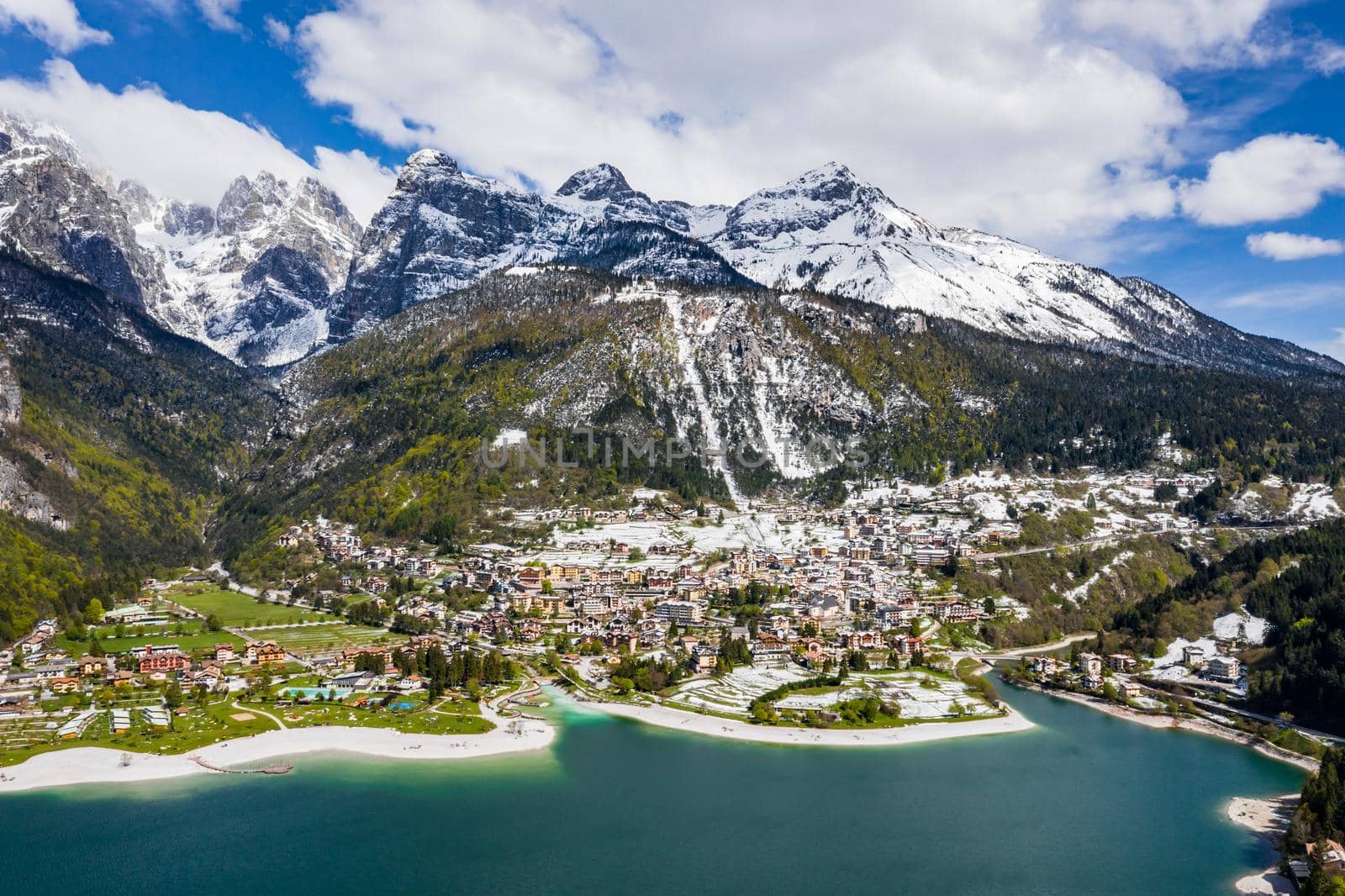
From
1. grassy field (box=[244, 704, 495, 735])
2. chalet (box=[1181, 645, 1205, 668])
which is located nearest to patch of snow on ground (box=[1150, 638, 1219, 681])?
chalet (box=[1181, 645, 1205, 668])

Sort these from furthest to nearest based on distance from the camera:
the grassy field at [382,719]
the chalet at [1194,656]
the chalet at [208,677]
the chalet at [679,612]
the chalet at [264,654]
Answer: the chalet at [679,612] < the chalet at [1194,656] < the chalet at [264,654] < the chalet at [208,677] < the grassy field at [382,719]

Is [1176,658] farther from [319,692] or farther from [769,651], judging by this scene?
[319,692]

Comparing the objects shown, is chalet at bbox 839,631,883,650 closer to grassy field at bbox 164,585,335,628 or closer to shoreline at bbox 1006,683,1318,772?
shoreline at bbox 1006,683,1318,772

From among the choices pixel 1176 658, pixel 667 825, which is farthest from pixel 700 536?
pixel 667 825

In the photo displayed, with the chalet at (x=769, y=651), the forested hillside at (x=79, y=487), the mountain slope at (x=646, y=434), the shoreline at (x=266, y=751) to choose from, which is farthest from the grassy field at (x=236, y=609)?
the chalet at (x=769, y=651)

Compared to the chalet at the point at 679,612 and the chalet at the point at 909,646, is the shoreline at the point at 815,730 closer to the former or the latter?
the chalet at the point at 909,646
